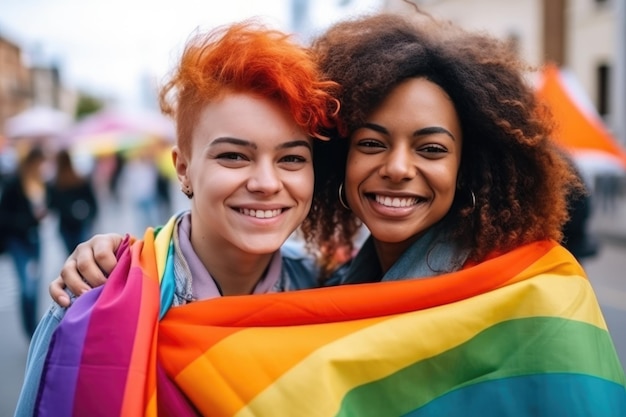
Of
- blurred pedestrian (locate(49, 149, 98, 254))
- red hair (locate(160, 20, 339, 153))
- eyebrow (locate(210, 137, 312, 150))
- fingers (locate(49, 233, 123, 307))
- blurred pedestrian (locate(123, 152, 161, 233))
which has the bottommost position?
blurred pedestrian (locate(123, 152, 161, 233))

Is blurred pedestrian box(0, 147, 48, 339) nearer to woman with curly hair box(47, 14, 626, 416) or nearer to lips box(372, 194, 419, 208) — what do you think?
woman with curly hair box(47, 14, 626, 416)

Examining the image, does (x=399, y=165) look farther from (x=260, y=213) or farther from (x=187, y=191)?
(x=187, y=191)

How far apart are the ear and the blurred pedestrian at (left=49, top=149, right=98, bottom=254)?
17.2ft

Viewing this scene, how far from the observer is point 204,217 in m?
2.09

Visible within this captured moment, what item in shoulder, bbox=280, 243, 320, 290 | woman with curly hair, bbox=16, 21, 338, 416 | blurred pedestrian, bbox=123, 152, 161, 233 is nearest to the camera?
woman with curly hair, bbox=16, 21, 338, 416

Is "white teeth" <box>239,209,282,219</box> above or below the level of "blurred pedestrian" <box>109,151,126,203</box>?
above

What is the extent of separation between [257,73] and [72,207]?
5663mm

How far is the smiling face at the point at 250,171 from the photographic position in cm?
199

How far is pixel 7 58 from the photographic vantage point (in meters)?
70.8

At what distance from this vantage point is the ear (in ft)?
7.26

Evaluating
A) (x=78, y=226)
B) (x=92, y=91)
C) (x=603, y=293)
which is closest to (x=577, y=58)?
(x=603, y=293)

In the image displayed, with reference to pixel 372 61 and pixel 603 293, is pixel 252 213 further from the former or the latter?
pixel 603 293

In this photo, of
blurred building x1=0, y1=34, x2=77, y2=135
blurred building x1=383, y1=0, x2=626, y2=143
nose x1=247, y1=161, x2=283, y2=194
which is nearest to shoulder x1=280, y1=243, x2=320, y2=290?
nose x1=247, y1=161, x2=283, y2=194

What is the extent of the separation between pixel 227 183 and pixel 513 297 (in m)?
0.82
